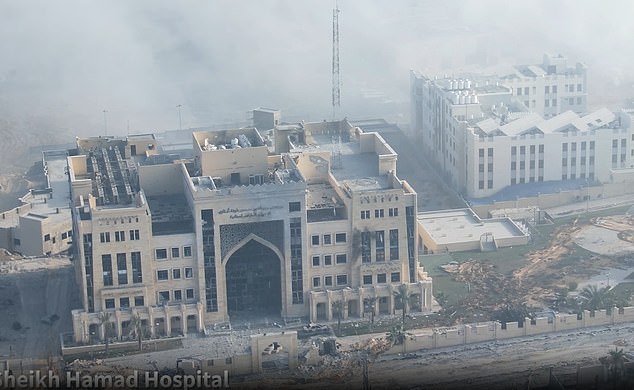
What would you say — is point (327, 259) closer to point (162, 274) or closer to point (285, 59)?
point (162, 274)

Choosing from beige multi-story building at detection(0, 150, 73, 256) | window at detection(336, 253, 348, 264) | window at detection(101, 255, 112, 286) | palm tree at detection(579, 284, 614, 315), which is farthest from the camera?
beige multi-story building at detection(0, 150, 73, 256)

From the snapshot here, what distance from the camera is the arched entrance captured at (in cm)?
4962

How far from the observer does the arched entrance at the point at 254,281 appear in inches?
1954

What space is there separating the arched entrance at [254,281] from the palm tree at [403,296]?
12.4ft

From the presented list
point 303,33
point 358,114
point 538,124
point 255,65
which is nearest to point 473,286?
point 538,124

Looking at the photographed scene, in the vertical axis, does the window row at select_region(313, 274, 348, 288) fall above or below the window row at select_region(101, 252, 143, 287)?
below

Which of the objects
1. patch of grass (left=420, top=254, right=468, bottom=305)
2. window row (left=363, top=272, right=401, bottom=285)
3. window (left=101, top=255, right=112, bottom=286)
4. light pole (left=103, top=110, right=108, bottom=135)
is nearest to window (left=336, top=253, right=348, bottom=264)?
window row (left=363, top=272, right=401, bottom=285)

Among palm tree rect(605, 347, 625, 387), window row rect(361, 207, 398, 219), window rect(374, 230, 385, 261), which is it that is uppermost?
window row rect(361, 207, 398, 219)

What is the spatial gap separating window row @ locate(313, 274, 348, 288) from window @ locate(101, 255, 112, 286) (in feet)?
21.5

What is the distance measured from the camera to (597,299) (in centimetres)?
4947

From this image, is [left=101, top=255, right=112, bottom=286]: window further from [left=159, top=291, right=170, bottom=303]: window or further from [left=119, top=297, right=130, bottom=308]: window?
[left=159, top=291, right=170, bottom=303]: window

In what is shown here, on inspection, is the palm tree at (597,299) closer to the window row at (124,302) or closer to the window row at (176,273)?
the window row at (176,273)

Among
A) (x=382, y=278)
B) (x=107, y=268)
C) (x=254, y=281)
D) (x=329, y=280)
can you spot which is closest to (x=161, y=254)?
(x=107, y=268)

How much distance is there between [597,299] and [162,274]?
1376cm
